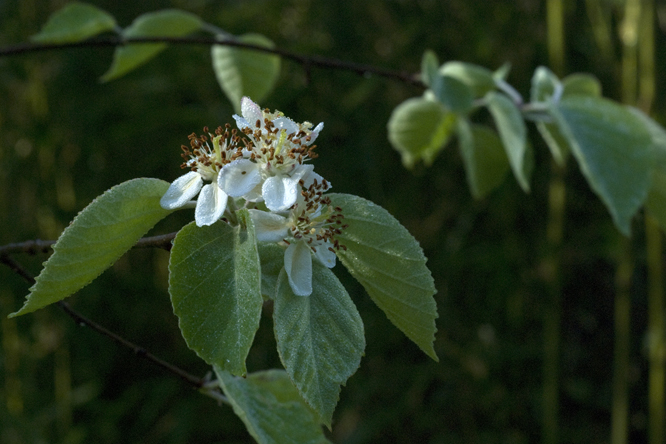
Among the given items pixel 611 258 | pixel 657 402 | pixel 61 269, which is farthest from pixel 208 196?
pixel 611 258

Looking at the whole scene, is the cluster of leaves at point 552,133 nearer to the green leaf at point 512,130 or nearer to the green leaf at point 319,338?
the green leaf at point 512,130

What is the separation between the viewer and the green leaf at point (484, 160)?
0.66 meters

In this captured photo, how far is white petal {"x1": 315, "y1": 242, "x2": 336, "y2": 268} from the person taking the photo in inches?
11.0

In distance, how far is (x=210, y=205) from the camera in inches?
10.3

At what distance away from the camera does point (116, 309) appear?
114cm

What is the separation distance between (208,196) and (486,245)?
0.93 meters

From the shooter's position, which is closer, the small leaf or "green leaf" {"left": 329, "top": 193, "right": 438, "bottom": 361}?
"green leaf" {"left": 329, "top": 193, "right": 438, "bottom": 361}

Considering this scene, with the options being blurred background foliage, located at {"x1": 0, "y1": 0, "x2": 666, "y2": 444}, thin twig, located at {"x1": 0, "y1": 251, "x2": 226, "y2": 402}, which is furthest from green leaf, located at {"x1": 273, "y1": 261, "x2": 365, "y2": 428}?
blurred background foliage, located at {"x1": 0, "y1": 0, "x2": 666, "y2": 444}

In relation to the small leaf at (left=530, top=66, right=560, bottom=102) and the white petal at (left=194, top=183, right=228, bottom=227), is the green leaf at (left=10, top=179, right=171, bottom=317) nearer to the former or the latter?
the white petal at (left=194, top=183, right=228, bottom=227)

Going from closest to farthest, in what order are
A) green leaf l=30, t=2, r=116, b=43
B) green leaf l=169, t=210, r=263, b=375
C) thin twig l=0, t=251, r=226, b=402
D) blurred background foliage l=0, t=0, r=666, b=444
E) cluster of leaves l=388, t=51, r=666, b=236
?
green leaf l=169, t=210, r=263, b=375
thin twig l=0, t=251, r=226, b=402
cluster of leaves l=388, t=51, r=666, b=236
green leaf l=30, t=2, r=116, b=43
blurred background foliage l=0, t=0, r=666, b=444

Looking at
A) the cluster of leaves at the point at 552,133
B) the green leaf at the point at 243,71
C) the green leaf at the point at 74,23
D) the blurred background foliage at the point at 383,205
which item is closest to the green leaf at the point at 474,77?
the cluster of leaves at the point at 552,133

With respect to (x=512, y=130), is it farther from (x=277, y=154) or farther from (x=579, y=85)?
(x=277, y=154)

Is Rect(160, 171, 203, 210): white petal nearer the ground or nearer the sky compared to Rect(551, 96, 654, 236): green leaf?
nearer the sky

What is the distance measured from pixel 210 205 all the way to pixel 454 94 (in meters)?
0.32
